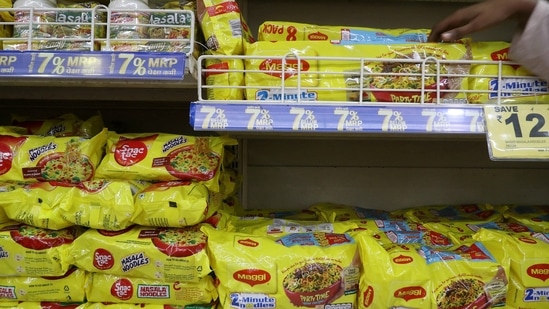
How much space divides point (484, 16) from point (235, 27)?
1.83ft

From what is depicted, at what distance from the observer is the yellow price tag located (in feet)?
2.94

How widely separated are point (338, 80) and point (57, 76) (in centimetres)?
60

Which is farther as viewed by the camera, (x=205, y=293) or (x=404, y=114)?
(x=205, y=293)

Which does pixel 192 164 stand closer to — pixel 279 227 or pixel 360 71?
pixel 279 227

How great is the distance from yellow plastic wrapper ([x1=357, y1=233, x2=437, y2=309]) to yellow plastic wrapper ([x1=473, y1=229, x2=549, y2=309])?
22cm

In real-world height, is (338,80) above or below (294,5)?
below

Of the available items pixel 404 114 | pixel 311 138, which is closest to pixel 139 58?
pixel 404 114

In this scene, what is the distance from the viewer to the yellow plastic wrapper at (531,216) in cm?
129

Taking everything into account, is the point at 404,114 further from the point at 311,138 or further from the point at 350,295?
the point at 311,138

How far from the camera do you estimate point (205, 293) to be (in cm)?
109

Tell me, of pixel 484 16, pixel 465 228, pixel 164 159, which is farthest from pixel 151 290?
pixel 484 16

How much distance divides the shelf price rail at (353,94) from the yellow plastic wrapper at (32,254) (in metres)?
0.50

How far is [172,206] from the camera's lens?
1056 millimetres

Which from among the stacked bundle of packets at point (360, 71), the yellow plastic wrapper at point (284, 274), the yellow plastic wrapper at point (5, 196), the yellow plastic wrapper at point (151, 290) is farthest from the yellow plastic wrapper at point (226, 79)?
the yellow plastic wrapper at point (5, 196)
